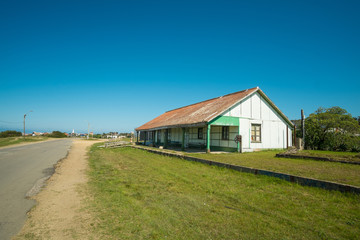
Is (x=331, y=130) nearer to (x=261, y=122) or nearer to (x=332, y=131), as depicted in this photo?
(x=332, y=131)

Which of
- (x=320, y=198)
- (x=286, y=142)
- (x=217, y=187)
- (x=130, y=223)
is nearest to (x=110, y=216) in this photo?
(x=130, y=223)

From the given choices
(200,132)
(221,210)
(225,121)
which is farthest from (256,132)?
(221,210)

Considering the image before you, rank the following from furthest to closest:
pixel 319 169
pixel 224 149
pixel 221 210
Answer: pixel 224 149 → pixel 319 169 → pixel 221 210

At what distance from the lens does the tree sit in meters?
17.2

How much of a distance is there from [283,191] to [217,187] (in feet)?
5.62

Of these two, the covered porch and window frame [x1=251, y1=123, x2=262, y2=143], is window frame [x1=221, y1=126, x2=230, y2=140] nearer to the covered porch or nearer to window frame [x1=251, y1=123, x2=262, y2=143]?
→ the covered porch

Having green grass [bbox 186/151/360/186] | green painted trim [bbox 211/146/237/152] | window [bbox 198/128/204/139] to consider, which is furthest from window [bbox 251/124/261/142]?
green grass [bbox 186/151/360/186]

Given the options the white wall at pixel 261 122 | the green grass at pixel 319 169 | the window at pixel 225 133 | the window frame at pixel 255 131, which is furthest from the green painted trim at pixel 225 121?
the green grass at pixel 319 169

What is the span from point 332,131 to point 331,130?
8.2 inches

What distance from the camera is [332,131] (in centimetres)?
1830

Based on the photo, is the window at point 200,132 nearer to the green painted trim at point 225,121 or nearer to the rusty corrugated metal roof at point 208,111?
the rusty corrugated metal roof at point 208,111

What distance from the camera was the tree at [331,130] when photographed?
17.2 metres

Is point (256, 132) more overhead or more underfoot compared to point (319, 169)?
more overhead

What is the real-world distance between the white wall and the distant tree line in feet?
6.60
